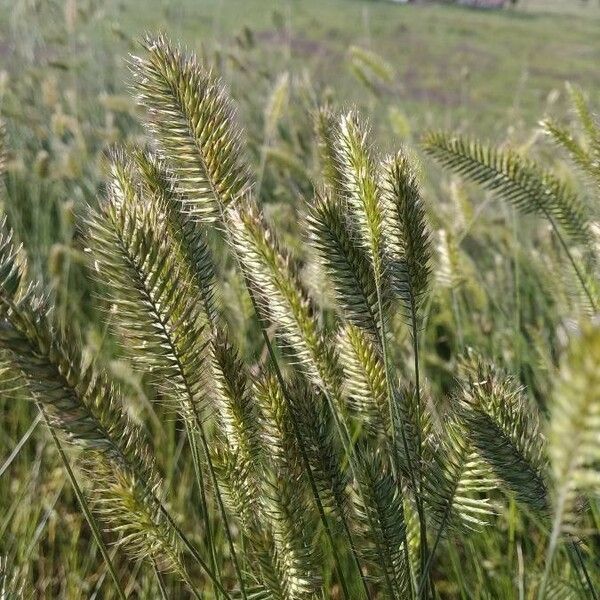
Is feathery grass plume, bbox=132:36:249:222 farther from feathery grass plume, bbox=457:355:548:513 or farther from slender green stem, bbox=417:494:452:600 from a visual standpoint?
slender green stem, bbox=417:494:452:600

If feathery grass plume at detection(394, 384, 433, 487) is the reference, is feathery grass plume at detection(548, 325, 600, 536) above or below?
above

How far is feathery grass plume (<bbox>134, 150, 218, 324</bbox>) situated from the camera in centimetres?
110

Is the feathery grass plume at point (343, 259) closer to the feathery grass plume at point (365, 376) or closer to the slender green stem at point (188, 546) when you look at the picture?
the feathery grass plume at point (365, 376)

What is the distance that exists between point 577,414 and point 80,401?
56 cm

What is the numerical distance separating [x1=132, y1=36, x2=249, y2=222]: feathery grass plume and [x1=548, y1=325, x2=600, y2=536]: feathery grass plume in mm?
642

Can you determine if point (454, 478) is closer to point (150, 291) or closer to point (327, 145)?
point (150, 291)

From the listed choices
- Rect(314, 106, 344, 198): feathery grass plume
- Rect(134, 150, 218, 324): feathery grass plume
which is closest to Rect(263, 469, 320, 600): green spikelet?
Rect(134, 150, 218, 324): feathery grass plume

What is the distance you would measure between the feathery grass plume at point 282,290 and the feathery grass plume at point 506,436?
200 mm

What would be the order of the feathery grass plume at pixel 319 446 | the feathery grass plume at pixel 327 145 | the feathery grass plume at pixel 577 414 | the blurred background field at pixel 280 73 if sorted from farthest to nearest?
the blurred background field at pixel 280 73, the feathery grass plume at pixel 327 145, the feathery grass plume at pixel 319 446, the feathery grass plume at pixel 577 414

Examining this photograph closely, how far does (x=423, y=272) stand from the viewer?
43.0 inches

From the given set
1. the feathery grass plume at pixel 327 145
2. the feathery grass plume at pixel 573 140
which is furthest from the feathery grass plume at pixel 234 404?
the feathery grass plume at pixel 573 140

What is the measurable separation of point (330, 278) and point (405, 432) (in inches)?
10.4

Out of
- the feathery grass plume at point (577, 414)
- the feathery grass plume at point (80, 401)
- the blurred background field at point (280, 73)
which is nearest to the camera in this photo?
the feathery grass plume at point (577, 414)

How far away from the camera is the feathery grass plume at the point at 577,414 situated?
517 mm
